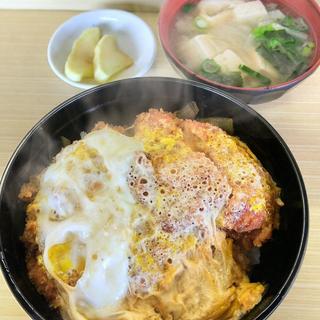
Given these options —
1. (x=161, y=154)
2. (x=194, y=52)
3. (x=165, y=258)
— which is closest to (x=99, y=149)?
(x=161, y=154)

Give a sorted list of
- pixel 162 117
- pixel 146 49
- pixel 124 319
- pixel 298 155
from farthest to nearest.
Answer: pixel 146 49 < pixel 298 155 < pixel 162 117 < pixel 124 319

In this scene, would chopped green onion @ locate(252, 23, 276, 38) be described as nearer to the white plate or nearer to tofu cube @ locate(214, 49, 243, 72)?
tofu cube @ locate(214, 49, 243, 72)

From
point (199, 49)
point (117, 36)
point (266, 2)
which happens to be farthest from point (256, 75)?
point (117, 36)

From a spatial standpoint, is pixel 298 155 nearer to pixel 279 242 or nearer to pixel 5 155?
pixel 279 242

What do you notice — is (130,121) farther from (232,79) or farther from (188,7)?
(188,7)

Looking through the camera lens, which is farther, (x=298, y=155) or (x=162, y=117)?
(x=298, y=155)

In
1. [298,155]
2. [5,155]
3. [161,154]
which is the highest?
[161,154]
